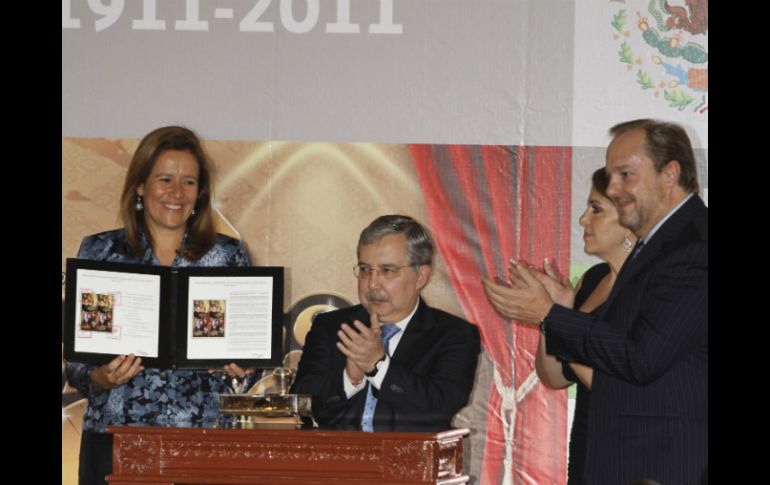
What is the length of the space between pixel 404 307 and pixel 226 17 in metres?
1.42

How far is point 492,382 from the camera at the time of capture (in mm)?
5016

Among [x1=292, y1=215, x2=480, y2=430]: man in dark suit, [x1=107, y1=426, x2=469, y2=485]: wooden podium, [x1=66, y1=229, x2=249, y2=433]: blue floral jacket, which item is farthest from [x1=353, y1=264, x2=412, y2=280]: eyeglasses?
[x1=107, y1=426, x2=469, y2=485]: wooden podium

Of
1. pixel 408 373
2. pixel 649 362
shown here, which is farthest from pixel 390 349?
pixel 649 362

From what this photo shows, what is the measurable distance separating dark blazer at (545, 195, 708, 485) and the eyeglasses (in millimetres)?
804

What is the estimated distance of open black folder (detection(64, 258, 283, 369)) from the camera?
4.92 meters

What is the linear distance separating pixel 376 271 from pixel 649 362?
1.26 m

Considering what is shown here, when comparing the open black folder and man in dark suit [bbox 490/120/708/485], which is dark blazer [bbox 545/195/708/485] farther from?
the open black folder

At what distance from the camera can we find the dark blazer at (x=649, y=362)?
171 inches

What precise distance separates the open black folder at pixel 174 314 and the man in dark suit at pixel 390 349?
236 millimetres

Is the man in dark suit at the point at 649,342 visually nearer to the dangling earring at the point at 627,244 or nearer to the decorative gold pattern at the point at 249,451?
the dangling earring at the point at 627,244

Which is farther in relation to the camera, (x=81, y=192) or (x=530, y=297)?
(x=81, y=192)

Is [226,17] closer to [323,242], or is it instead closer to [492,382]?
[323,242]

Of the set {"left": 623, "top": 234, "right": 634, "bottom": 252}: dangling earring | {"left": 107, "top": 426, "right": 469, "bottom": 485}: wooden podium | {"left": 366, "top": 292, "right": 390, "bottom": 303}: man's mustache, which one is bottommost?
{"left": 107, "top": 426, "right": 469, "bottom": 485}: wooden podium

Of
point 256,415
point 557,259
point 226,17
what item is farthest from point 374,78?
point 256,415
